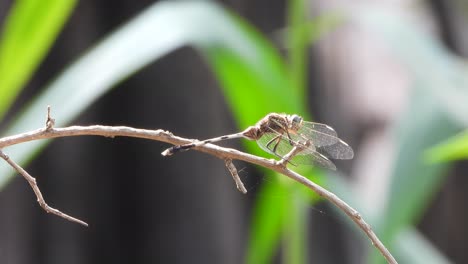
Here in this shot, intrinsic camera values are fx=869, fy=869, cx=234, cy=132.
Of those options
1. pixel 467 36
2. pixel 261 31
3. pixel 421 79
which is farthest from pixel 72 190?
pixel 467 36

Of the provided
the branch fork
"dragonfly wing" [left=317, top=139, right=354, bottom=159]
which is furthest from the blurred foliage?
the branch fork

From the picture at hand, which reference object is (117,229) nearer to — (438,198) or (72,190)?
(72,190)

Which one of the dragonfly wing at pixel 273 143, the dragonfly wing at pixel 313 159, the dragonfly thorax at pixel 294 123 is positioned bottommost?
the dragonfly wing at pixel 313 159

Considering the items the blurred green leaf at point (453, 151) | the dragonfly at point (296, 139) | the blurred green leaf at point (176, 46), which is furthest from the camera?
the blurred green leaf at point (176, 46)

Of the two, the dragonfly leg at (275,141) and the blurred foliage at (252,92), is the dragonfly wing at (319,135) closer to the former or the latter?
the dragonfly leg at (275,141)

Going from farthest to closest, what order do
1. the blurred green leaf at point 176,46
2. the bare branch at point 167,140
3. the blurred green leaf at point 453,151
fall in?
the blurred green leaf at point 176,46, the blurred green leaf at point 453,151, the bare branch at point 167,140

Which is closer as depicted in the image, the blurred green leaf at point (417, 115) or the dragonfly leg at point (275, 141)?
the dragonfly leg at point (275, 141)

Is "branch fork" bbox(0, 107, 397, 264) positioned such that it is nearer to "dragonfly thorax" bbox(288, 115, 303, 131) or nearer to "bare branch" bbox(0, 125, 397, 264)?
"bare branch" bbox(0, 125, 397, 264)

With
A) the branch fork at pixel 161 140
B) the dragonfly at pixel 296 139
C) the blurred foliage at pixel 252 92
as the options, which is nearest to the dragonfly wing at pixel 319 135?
the dragonfly at pixel 296 139

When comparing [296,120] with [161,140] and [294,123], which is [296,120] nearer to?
[294,123]
